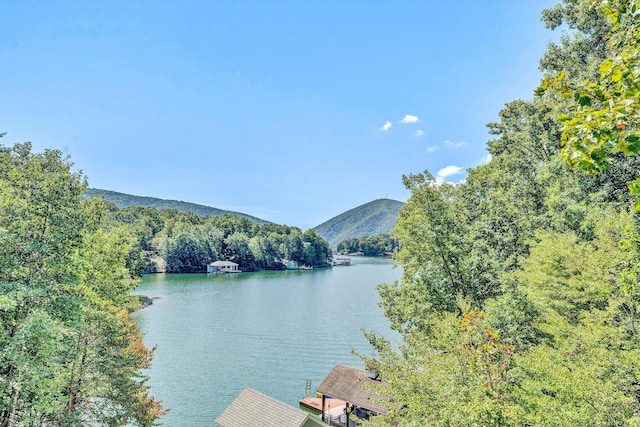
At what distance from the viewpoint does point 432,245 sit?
15148 millimetres

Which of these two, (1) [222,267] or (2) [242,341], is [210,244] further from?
(2) [242,341]

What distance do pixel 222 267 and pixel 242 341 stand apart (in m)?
71.4

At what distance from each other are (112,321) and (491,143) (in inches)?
964

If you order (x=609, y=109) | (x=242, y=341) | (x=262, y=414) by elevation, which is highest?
(x=609, y=109)

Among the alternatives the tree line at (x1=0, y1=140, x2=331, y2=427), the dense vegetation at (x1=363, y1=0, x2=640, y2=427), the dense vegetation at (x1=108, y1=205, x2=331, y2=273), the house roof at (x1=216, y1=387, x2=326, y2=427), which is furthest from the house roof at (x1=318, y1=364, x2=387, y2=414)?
the dense vegetation at (x1=108, y1=205, x2=331, y2=273)

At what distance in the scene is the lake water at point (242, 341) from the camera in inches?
957

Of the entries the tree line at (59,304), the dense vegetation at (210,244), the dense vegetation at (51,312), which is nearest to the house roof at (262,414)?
the tree line at (59,304)

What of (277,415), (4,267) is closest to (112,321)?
(4,267)

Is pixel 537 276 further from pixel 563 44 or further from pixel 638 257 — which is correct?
pixel 563 44

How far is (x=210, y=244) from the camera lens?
352 feet

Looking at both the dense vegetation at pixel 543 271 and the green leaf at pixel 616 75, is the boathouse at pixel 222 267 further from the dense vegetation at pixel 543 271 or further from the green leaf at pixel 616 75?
the green leaf at pixel 616 75

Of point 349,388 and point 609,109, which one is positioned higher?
point 609,109

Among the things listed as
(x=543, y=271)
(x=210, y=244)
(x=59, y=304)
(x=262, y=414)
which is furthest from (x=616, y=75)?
(x=210, y=244)

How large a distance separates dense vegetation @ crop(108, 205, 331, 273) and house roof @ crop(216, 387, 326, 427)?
67571 millimetres
